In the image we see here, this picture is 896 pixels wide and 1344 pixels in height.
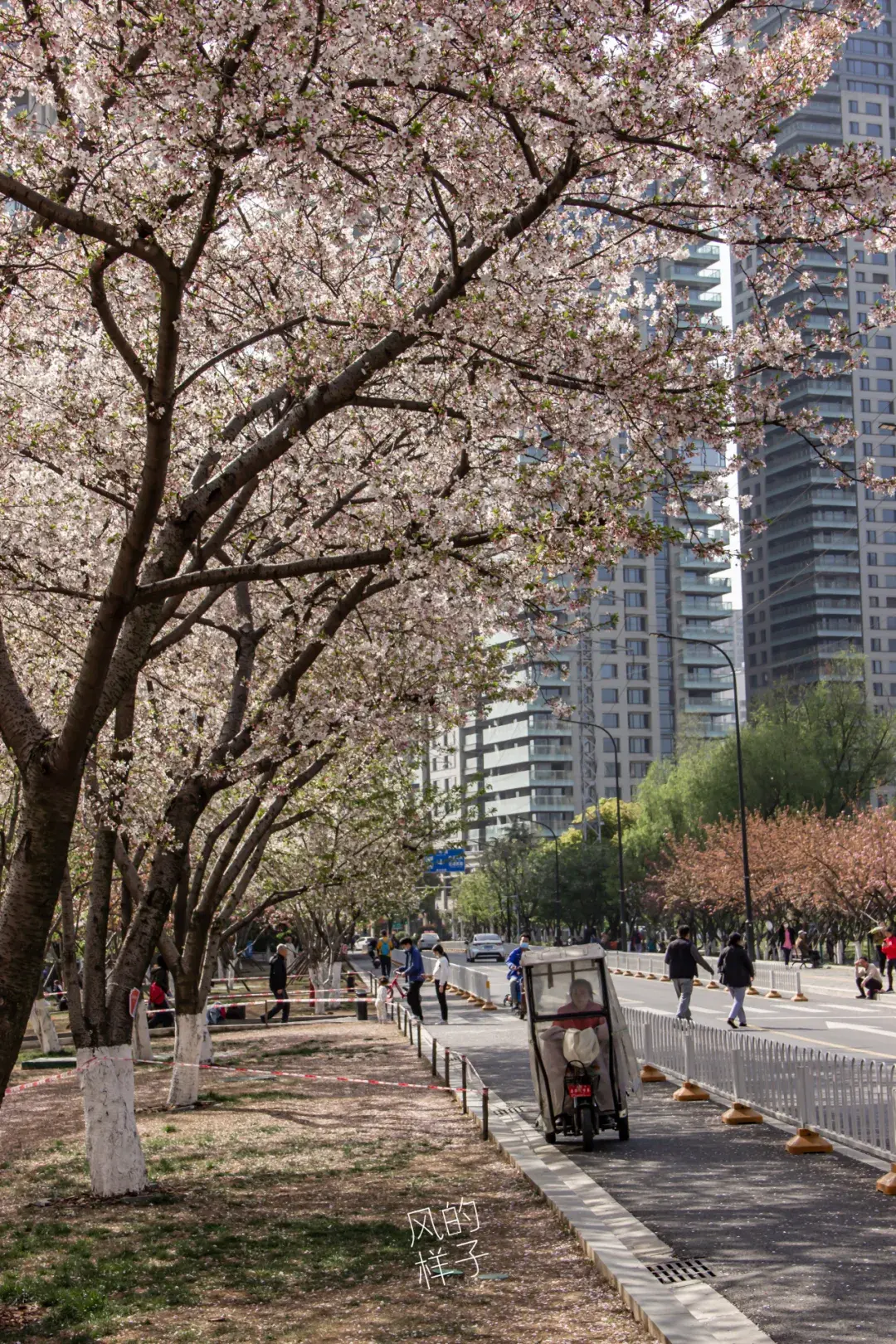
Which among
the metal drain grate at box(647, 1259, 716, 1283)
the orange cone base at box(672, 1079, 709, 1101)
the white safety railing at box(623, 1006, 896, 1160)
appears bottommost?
the metal drain grate at box(647, 1259, 716, 1283)

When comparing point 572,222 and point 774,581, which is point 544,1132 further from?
point 774,581

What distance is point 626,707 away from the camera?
420 ft

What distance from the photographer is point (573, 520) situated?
9.68 meters

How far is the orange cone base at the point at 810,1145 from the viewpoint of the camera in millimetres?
12586

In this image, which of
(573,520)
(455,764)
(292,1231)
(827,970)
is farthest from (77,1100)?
(455,764)

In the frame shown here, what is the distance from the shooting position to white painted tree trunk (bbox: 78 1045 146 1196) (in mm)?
12125

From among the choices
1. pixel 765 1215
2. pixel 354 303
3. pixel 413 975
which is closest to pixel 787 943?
pixel 413 975

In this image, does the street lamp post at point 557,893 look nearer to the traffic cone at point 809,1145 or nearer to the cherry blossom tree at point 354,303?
the traffic cone at point 809,1145

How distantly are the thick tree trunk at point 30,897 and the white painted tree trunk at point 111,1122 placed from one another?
171 inches

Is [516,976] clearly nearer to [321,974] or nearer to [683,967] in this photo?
[683,967]

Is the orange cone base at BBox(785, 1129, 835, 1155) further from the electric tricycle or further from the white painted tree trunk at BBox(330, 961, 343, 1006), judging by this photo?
the white painted tree trunk at BBox(330, 961, 343, 1006)

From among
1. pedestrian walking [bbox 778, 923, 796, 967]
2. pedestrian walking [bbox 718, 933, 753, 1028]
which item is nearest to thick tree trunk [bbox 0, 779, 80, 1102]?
pedestrian walking [bbox 718, 933, 753, 1028]

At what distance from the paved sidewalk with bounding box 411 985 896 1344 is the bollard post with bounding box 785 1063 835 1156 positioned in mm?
139

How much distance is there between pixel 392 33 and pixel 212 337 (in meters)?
5.63
